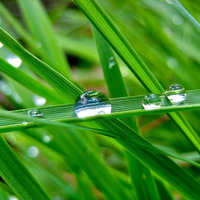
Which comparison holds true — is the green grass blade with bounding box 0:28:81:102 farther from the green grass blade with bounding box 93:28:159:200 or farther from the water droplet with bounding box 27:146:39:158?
the water droplet with bounding box 27:146:39:158

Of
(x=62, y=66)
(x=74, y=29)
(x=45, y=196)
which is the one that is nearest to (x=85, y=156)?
(x=45, y=196)

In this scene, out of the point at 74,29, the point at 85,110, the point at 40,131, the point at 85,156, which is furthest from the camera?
the point at 74,29

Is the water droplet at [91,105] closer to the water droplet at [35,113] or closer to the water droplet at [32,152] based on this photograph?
the water droplet at [35,113]

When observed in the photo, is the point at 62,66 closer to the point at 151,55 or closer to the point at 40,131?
the point at 40,131

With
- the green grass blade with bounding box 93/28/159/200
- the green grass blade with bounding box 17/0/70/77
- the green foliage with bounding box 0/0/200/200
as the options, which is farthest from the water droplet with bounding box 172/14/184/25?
the green grass blade with bounding box 93/28/159/200

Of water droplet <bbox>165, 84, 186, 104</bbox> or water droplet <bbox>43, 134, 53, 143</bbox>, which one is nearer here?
water droplet <bbox>165, 84, 186, 104</bbox>
